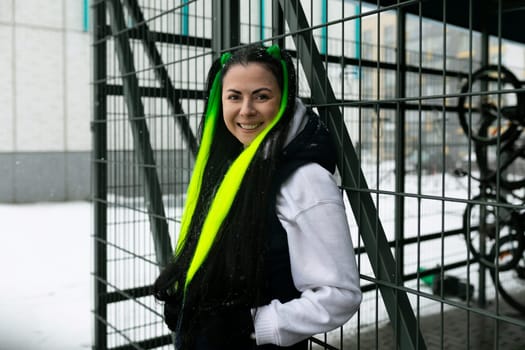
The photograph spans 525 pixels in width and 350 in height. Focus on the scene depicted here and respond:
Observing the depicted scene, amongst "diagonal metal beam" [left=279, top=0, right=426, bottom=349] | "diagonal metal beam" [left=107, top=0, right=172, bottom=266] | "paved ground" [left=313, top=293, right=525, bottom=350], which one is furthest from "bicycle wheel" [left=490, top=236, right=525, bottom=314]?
"diagonal metal beam" [left=279, top=0, right=426, bottom=349]

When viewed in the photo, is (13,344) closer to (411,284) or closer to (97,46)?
(97,46)

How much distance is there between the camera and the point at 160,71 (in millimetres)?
2467

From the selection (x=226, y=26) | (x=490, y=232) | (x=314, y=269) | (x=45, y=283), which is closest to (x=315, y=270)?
(x=314, y=269)

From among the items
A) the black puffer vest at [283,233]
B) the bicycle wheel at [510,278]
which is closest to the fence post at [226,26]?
the black puffer vest at [283,233]

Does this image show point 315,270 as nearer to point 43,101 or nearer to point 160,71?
point 160,71

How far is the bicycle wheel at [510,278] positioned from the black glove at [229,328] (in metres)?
2.85

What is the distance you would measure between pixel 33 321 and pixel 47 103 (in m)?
8.28

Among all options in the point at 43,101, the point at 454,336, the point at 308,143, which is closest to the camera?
the point at 308,143

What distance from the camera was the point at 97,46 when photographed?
118 inches

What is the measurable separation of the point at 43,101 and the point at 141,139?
9.58m

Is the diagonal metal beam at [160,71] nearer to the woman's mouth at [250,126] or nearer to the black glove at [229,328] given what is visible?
the woman's mouth at [250,126]

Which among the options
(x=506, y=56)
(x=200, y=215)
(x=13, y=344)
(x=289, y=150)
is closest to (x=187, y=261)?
(x=200, y=215)

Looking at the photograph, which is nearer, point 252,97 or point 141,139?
point 252,97

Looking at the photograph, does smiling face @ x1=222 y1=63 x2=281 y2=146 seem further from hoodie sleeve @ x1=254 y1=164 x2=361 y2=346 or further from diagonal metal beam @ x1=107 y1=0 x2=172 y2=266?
diagonal metal beam @ x1=107 y1=0 x2=172 y2=266
